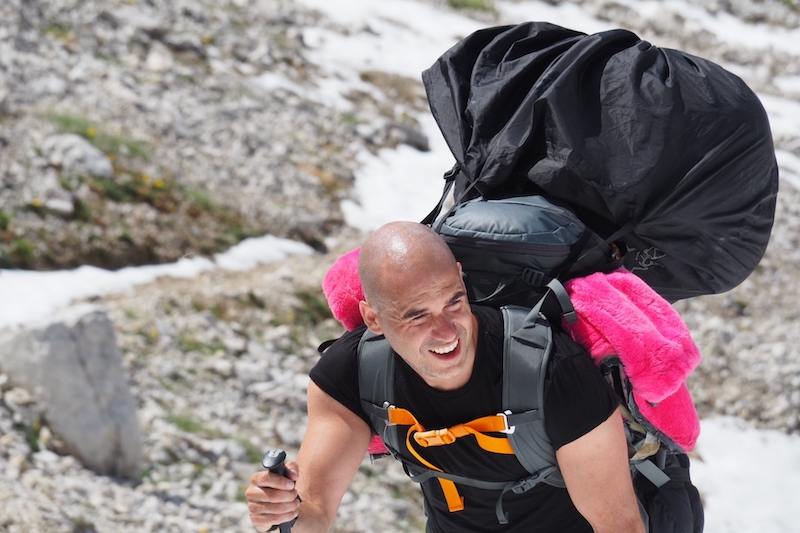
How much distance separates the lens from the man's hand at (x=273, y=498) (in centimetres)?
262

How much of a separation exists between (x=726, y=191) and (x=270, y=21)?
1585cm

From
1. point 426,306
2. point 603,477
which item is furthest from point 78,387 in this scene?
point 603,477

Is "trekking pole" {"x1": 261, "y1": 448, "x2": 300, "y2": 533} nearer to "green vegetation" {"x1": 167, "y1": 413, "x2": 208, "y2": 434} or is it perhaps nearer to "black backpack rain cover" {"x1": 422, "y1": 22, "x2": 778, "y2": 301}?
"black backpack rain cover" {"x1": 422, "y1": 22, "x2": 778, "y2": 301}

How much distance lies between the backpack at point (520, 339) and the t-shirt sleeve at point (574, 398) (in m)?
0.03

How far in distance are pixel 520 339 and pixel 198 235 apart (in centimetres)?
829

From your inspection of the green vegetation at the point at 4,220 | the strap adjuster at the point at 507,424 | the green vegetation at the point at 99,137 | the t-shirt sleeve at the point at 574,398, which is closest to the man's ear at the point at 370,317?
the strap adjuster at the point at 507,424

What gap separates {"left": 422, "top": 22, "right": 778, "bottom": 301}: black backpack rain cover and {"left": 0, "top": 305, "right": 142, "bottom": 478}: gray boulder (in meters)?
4.47

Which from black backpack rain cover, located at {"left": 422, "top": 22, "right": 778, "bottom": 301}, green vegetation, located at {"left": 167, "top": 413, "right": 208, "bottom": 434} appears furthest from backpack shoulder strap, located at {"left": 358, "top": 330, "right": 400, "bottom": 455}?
green vegetation, located at {"left": 167, "top": 413, "right": 208, "bottom": 434}

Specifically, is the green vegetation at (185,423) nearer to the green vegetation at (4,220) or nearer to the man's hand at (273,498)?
the green vegetation at (4,220)

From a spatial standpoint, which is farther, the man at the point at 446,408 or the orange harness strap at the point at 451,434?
the orange harness strap at the point at 451,434

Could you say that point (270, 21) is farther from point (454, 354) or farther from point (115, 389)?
point (454, 354)

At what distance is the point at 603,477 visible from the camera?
2.68m

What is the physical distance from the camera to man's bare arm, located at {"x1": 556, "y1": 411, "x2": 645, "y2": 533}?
2.65m

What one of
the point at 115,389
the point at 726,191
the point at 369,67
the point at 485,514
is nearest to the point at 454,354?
the point at 485,514
